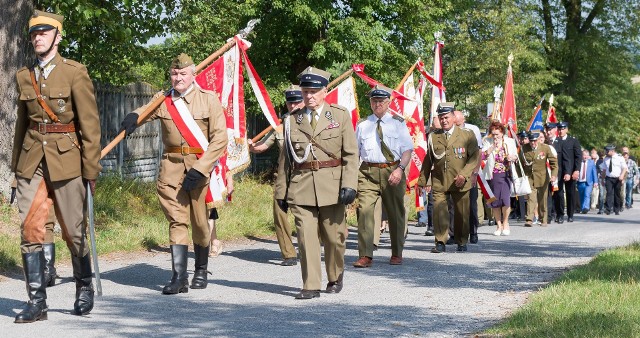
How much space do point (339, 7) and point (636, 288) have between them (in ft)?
71.8

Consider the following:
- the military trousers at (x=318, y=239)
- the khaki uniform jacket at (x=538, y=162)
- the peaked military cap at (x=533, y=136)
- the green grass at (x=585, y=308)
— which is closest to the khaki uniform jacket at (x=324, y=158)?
the military trousers at (x=318, y=239)

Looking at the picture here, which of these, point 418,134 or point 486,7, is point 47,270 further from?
point 486,7

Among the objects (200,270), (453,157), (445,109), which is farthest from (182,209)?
(453,157)

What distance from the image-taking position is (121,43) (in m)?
18.4

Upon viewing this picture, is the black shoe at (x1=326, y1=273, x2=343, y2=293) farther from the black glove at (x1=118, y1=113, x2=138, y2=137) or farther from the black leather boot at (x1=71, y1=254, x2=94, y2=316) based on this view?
the black leather boot at (x1=71, y1=254, x2=94, y2=316)

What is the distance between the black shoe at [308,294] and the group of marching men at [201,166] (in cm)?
1

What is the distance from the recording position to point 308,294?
952cm

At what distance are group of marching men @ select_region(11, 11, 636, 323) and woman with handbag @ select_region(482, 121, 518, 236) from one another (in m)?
4.17

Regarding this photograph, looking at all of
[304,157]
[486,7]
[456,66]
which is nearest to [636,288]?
[304,157]

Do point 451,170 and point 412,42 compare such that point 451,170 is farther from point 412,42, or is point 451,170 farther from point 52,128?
point 412,42

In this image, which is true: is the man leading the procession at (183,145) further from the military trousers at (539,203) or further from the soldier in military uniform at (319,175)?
the military trousers at (539,203)

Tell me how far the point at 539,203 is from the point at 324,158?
40.6 feet

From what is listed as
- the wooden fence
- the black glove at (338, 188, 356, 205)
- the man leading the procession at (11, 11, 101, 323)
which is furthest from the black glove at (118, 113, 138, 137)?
the wooden fence

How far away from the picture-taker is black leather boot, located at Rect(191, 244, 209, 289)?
10.2m
